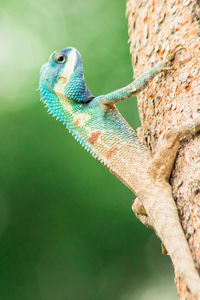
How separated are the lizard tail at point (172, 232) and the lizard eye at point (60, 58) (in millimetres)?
1760

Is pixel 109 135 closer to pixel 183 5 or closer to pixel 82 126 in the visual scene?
pixel 82 126

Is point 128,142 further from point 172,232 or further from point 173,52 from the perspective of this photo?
point 172,232

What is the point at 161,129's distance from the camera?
299 centimetres

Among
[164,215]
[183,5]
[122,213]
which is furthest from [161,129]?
[122,213]

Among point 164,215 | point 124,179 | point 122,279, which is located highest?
point 124,179

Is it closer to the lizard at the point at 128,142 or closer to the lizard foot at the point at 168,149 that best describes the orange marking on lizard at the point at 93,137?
the lizard at the point at 128,142

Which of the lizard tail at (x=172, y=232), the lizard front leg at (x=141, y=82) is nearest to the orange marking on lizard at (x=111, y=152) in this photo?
the lizard front leg at (x=141, y=82)

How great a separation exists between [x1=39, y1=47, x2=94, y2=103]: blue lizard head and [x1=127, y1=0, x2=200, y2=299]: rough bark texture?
542 mm

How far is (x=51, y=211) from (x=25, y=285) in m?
1.55

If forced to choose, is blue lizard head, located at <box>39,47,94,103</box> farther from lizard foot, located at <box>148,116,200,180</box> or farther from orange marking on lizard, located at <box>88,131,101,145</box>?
lizard foot, located at <box>148,116,200,180</box>

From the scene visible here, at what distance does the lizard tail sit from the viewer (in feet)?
6.89

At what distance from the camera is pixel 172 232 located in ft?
7.84

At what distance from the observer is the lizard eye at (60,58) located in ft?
13.1

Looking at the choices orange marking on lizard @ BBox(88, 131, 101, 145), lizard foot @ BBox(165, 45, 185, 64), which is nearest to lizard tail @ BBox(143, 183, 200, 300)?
orange marking on lizard @ BBox(88, 131, 101, 145)
